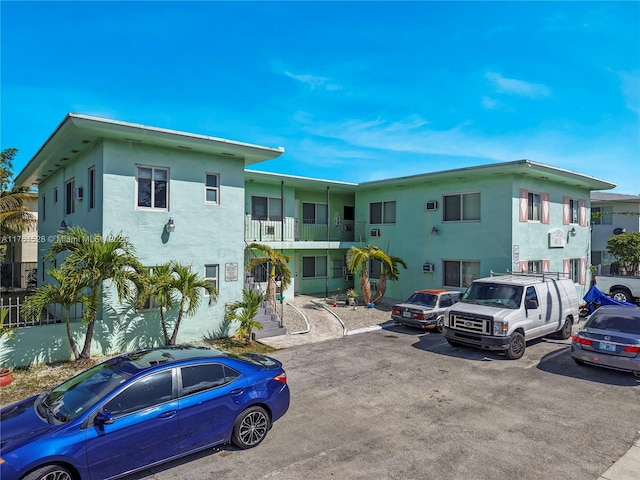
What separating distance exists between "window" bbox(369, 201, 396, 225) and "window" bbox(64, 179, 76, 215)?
44.7ft

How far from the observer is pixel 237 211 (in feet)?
43.3

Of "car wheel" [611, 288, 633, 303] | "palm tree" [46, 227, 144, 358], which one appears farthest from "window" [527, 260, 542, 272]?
"palm tree" [46, 227, 144, 358]

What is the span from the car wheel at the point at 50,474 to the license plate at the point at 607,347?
10317 millimetres

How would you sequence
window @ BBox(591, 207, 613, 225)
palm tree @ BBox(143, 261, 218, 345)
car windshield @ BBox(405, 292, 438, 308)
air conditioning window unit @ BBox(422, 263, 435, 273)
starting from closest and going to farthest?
palm tree @ BBox(143, 261, 218, 345) < car windshield @ BBox(405, 292, 438, 308) < air conditioning window unit @ BBox(422, 263, 435, 273) < window @ BBox(591, 207, 613, 225)

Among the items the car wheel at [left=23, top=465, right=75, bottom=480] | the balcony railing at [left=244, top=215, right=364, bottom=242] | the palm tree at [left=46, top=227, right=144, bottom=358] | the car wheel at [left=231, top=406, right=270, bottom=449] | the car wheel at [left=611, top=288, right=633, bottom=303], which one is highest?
the balcony railing at [left=244, top=215, right=364, bottom=242]

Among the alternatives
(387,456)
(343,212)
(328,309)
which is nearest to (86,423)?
(387,456)

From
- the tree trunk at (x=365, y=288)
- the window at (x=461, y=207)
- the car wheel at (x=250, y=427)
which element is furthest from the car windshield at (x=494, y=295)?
the car wheel at (x=250, y=427)

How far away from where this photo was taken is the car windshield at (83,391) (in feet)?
16.0

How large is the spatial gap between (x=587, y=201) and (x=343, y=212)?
12879 millimetres

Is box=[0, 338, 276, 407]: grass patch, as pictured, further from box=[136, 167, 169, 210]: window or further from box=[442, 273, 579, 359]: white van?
box=[442, 273, 579, 359]: white van

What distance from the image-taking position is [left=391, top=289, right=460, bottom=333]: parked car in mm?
13719

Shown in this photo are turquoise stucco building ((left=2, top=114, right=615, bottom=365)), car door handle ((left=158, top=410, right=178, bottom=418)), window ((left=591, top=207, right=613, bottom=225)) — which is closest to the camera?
car door handle ((left=158, top=410, right=178, bottom=418))

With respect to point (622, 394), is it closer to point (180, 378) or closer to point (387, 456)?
point (387, 456)

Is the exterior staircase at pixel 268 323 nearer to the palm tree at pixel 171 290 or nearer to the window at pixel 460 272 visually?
the palm tree at pixel 171 290
